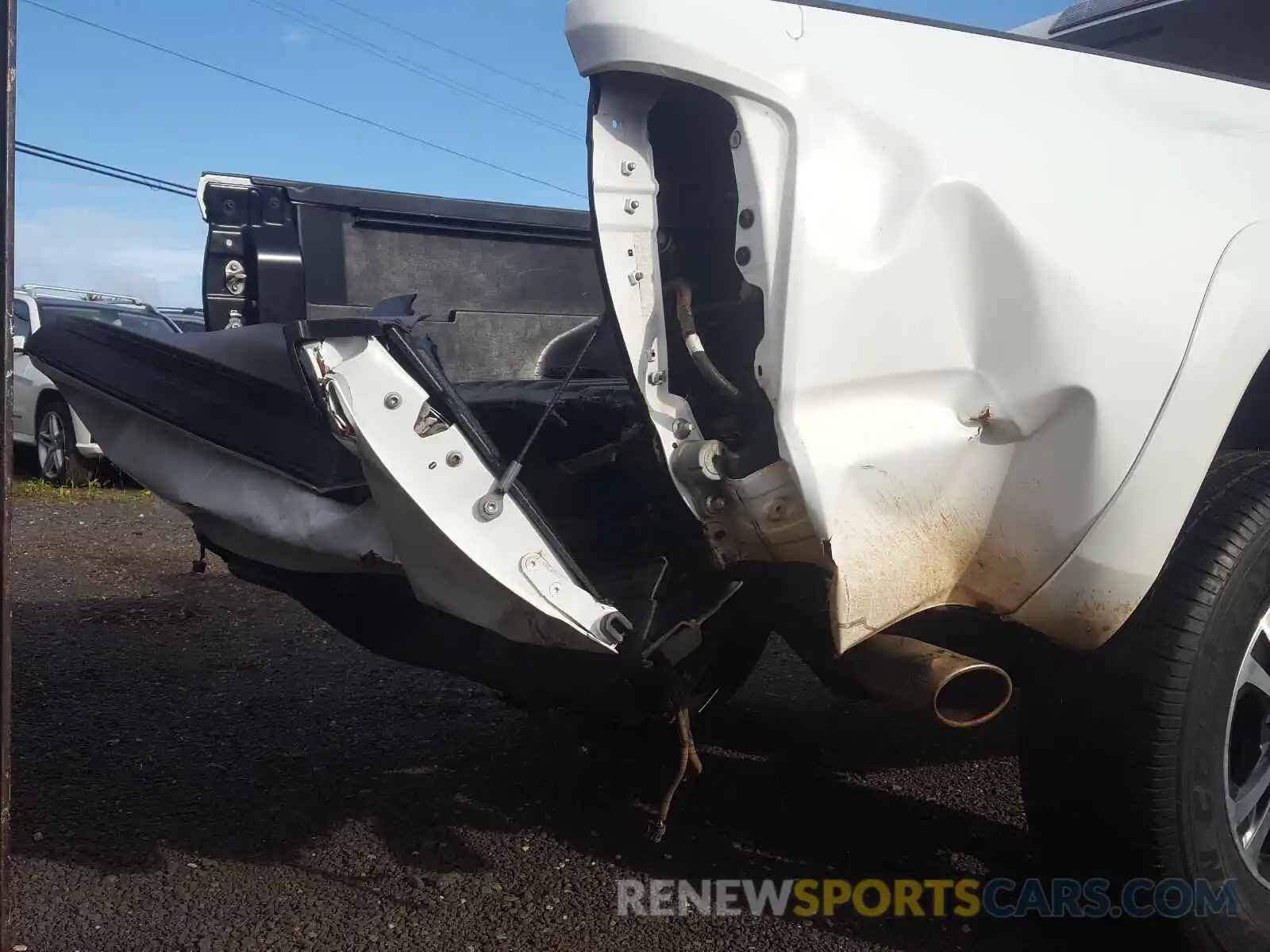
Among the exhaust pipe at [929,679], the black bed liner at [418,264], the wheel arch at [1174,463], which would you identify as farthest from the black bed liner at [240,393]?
the wheel arch at [1174,463]

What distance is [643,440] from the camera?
2273 mm

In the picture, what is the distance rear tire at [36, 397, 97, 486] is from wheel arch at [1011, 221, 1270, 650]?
9573mm

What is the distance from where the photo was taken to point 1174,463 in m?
2.27

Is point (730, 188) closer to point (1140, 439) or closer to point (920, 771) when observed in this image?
point (1140, 439)

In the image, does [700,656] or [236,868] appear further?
[236,868]

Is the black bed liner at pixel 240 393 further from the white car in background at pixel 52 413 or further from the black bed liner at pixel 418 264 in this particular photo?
the white car in background at pixel 52 413

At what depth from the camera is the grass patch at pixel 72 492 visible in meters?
9.59

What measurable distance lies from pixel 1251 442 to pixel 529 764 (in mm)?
2244

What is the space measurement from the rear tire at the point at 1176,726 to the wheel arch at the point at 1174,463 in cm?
11

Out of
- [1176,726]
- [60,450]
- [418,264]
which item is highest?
[418,264]

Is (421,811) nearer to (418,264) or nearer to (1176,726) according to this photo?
(418,264)

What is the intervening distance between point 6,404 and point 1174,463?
6.85ft

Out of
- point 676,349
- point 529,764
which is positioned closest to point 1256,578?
point 676,349

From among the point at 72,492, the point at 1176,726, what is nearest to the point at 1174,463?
the point at 1176,726
